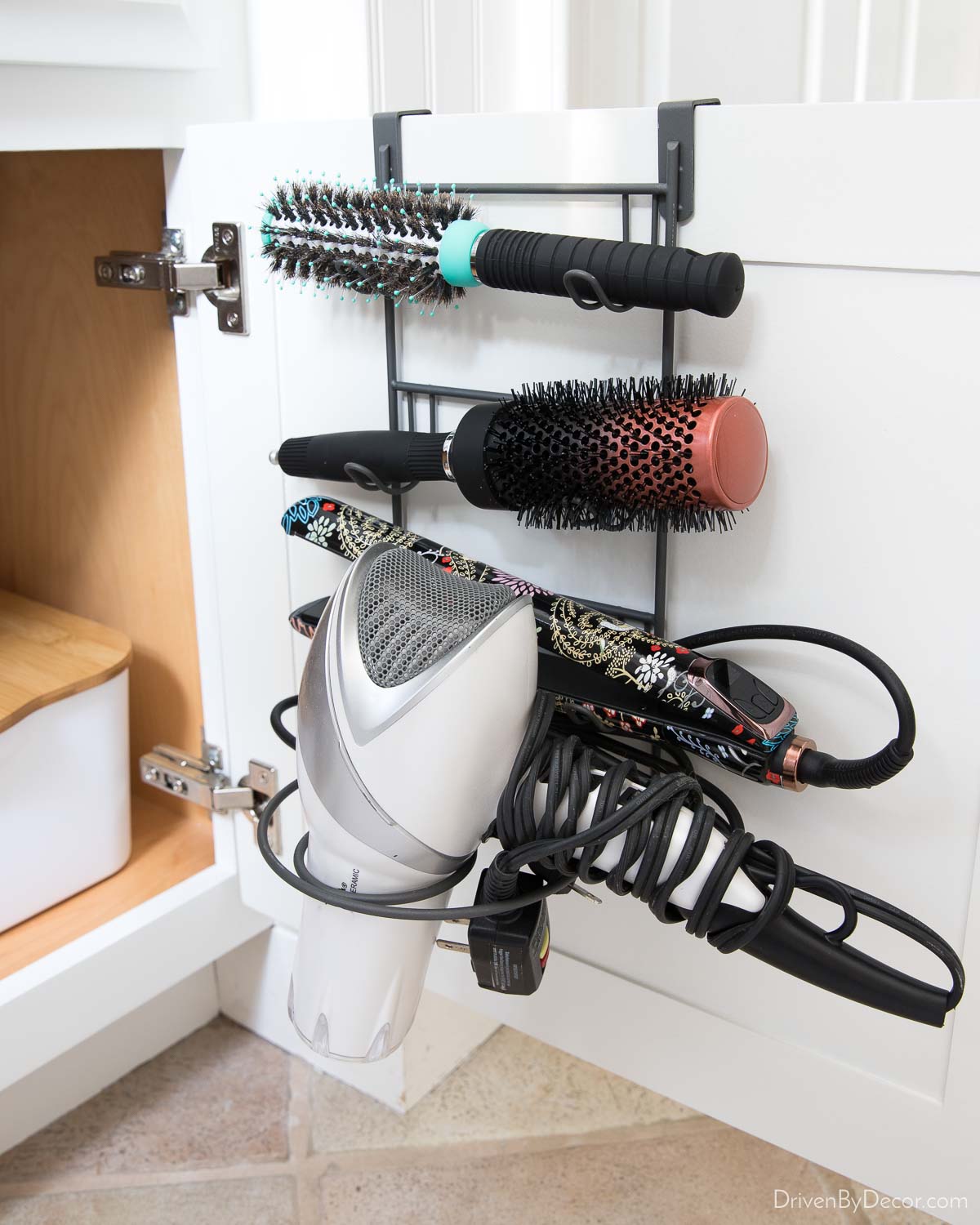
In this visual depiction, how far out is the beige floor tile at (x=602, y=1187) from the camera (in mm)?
861

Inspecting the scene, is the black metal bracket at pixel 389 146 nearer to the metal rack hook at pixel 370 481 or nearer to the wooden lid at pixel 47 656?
the metal rack hook at pixel 370 481

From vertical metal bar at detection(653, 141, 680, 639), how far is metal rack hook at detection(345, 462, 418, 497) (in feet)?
0.48

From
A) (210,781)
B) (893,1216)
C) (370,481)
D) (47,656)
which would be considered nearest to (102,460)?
(47,656)

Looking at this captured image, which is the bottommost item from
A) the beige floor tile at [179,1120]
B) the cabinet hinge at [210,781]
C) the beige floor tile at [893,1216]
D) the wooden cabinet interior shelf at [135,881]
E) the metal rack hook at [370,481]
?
the beige floor tile at [893,1216]

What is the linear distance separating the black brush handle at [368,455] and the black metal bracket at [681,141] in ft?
0.57

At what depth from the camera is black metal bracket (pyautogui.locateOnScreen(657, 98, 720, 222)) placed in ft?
1.74

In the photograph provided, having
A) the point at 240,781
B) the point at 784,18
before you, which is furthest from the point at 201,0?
the point at 240,781

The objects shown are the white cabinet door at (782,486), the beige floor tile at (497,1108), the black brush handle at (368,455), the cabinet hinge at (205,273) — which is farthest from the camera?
the beige floor tile at (497,1108)

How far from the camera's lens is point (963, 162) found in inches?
18.6

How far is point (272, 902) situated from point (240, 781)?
0.11 m

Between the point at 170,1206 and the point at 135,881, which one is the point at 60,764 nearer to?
the point at 135,881

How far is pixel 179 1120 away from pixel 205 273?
2.30 feet

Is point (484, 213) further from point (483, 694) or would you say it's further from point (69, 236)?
point (69, 236)

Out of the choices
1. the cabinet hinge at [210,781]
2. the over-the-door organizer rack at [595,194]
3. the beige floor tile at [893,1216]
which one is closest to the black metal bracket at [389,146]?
the over-the-door organizer rack at [595,194]
